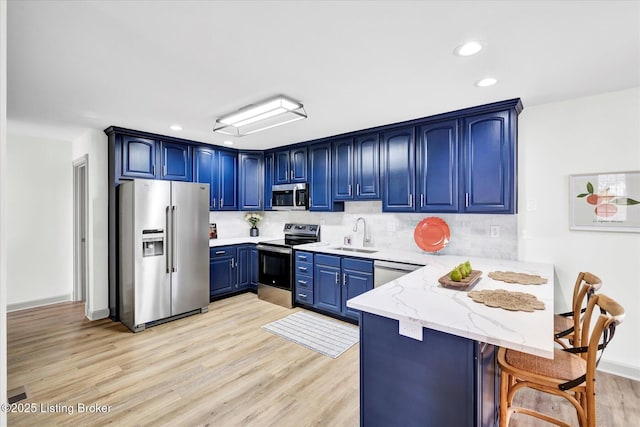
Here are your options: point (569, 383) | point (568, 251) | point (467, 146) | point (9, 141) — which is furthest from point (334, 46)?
point (9, 141)

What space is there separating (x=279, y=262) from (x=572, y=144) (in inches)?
142

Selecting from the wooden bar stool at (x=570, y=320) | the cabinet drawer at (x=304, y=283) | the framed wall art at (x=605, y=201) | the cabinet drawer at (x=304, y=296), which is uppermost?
the framed wall art at (x=605, y=201)

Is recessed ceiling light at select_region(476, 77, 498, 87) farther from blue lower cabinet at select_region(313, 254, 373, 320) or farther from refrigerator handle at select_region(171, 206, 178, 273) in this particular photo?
refrigerator handle at select_region(171, 206, 178, 273)

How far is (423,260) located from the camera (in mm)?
3119

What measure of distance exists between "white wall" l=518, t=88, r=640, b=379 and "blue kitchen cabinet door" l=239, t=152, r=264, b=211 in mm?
3795

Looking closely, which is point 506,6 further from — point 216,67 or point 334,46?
point 216,67

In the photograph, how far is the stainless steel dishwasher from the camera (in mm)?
3082

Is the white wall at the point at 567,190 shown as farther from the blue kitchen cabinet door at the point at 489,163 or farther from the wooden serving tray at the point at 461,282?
the wooden serving tray at the point at 461,282

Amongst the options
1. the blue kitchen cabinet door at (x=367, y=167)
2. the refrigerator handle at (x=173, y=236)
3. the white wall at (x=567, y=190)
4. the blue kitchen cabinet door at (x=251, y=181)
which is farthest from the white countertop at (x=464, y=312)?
the blue kitchen cabinet door at (x=251, y=181)

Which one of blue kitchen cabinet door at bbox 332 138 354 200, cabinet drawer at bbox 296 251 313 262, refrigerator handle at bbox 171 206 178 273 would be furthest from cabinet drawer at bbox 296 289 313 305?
refrigerator handle at bbox 171 206 178 273

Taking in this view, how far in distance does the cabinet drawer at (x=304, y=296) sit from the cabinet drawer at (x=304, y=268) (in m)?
0.26

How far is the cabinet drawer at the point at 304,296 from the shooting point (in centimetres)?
404

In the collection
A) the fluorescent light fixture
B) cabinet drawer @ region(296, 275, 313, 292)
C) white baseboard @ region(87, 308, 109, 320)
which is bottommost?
white baseboard @ region(87, 308, 109, 320)

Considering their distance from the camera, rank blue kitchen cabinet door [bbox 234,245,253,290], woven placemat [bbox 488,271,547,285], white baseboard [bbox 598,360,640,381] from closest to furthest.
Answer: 1. woven placemat [bbox 488,271,547,285]
2. white baseboard [bbox 598,360,640,381]
3. blue kitchen cabinet door [bbox 234,245,253,290]
